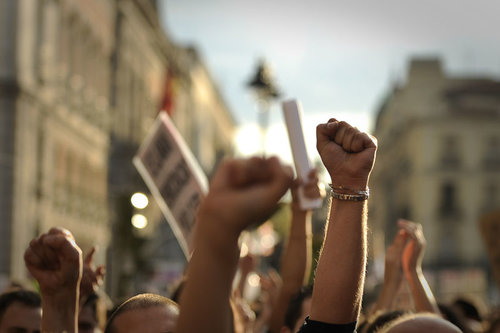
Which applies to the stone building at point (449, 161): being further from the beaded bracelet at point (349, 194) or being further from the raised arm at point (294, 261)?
the beaded bracelet at point (349, 194)

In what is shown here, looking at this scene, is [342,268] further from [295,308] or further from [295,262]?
[295,262]

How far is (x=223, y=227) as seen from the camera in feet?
7.10

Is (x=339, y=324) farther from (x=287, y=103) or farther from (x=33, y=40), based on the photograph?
(x=33, y=40)

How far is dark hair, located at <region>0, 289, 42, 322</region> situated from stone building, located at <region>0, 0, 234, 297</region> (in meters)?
13.2

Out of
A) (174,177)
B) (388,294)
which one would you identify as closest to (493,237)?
(388,294)

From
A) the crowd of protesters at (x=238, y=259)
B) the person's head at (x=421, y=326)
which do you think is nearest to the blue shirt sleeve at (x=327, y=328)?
the crowd of protesters at (x=238, y=259)

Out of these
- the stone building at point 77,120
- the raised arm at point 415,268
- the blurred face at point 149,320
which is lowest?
the stone building at point 77,120

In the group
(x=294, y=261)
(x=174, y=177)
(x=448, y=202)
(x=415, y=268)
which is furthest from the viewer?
(x=448, y=202)

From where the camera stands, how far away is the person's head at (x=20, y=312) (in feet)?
16.4

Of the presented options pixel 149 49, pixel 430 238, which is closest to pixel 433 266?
pixel 430 238

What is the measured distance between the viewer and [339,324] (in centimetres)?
269

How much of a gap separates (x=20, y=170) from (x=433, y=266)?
157ft

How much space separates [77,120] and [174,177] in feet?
88.4

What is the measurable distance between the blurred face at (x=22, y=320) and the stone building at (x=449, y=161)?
61780mm
